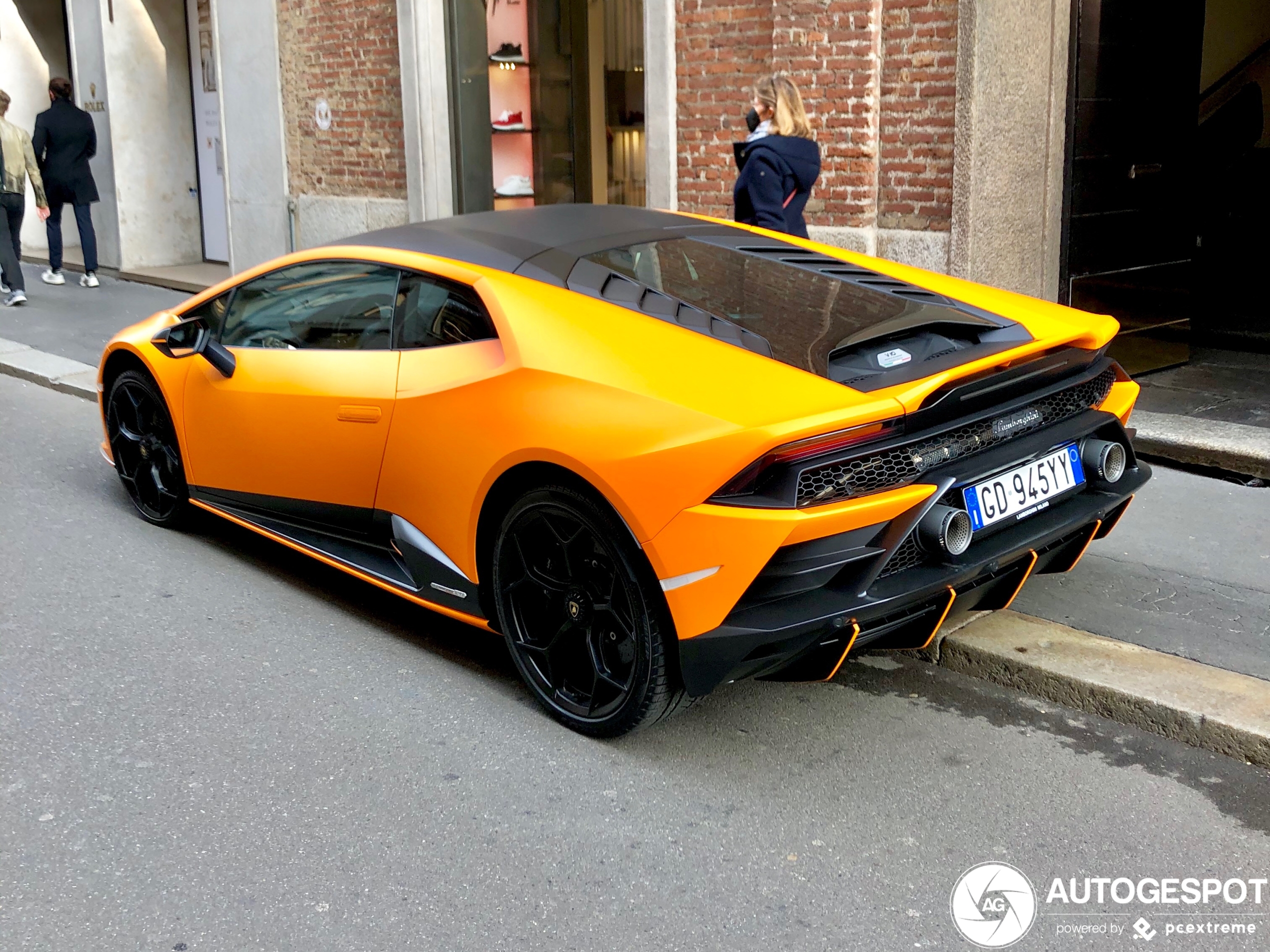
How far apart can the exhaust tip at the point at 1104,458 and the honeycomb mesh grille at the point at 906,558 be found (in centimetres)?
78

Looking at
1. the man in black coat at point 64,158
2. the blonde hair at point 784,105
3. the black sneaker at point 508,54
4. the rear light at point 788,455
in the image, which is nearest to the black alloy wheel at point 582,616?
the rear light at point 788,455

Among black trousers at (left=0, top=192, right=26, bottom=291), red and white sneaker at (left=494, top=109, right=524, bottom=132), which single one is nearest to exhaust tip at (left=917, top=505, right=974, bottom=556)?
red and white sneaker at (left=494, top=109, right=524, bottom=132)

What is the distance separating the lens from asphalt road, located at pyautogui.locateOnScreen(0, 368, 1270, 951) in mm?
2936

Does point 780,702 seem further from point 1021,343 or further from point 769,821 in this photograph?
point 1021,343

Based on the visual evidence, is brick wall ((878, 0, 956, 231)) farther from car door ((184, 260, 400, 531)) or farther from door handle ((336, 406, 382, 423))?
door handle ((336, 406, 382, 423))

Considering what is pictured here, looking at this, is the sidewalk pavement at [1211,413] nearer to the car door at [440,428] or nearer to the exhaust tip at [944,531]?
the exhaust tip at [944,531]

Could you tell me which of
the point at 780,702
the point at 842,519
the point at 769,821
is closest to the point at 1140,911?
the point at 769,821

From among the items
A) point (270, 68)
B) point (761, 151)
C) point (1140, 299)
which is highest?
point (270, 68)

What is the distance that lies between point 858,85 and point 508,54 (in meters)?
4.77

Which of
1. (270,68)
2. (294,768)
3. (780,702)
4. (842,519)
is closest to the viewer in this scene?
(842,519)

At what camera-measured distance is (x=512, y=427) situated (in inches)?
147

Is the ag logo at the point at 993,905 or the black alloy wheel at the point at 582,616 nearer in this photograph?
the ag logo at the point at 993,905

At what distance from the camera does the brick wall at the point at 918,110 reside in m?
7.84

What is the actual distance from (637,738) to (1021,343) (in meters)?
1.61
